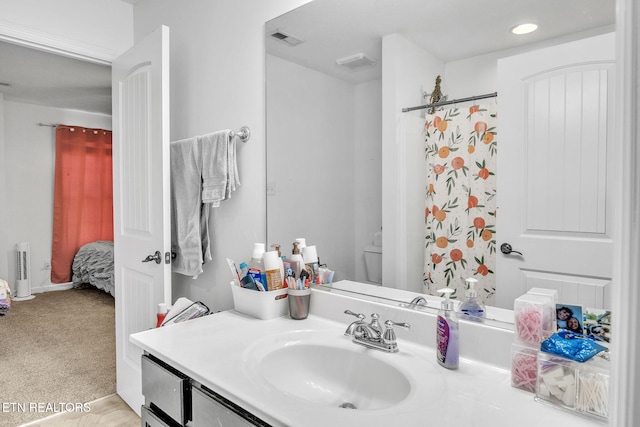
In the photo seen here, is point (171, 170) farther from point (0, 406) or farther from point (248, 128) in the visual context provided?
point (0, 406)

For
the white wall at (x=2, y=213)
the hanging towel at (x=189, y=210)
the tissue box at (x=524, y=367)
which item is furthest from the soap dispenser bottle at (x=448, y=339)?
the white wall at (x=2, y=213)

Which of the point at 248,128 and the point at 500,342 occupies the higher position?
the point at 248,128

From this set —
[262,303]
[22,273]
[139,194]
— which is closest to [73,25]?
[139,194]

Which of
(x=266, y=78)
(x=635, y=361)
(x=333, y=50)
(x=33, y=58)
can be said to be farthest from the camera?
(x=33, y=58)

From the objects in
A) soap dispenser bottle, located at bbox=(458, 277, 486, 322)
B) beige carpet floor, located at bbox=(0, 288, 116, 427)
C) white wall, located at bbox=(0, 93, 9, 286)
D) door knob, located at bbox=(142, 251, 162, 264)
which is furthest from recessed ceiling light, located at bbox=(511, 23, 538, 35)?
white wall, located at bbox=(0, 93, 9, 286)

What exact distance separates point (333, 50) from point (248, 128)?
0.51 meters

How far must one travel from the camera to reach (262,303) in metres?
1.39

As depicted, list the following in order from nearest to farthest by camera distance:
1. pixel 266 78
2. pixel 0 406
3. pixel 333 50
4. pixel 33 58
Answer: pixel 333 50
pixel 266 78
pixel 0 406
pixel 33 58

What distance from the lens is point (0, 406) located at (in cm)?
227

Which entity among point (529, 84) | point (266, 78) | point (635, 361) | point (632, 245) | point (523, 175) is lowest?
point (635, 361)

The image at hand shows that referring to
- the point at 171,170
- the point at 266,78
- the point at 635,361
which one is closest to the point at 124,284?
the point at 171,170

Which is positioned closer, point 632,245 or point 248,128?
point 632,245

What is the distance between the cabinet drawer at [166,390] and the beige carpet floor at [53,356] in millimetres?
1518

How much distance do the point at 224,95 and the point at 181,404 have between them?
51.1 inches
